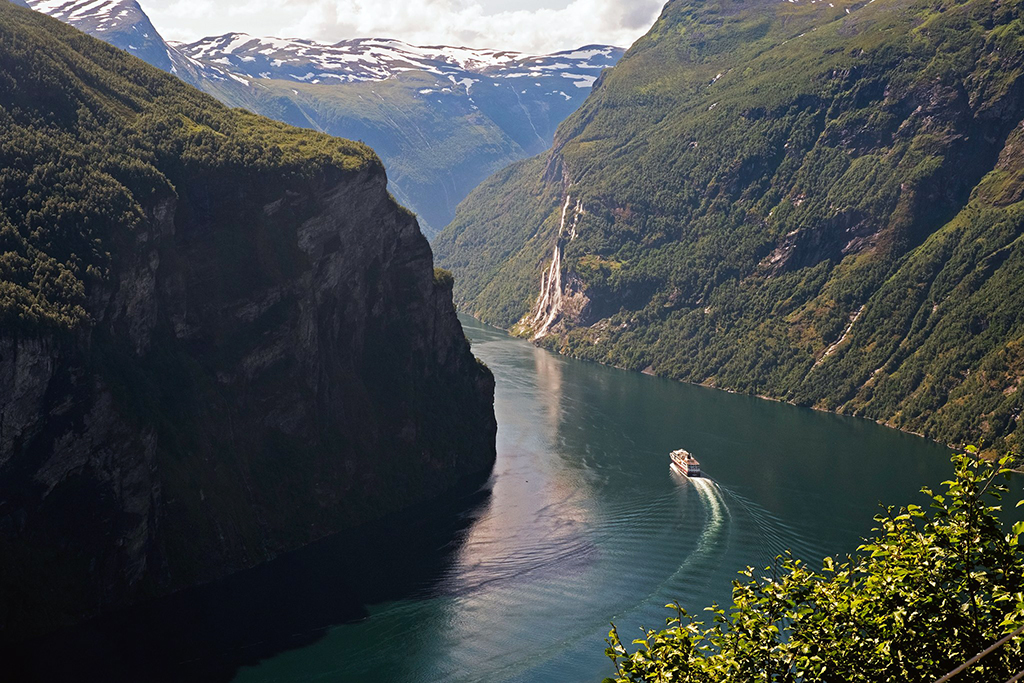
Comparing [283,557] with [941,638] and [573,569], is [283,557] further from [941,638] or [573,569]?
[941,638]

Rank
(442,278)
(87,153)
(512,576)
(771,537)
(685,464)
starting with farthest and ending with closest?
(442,278) < (685,464) < (771,537) < (87,153) < (512,576)

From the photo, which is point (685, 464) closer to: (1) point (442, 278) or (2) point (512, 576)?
(1) point (442, 278)

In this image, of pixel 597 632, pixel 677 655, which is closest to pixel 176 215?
pixel 597 632

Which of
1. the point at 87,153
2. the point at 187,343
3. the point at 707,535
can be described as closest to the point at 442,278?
the point at 187,343

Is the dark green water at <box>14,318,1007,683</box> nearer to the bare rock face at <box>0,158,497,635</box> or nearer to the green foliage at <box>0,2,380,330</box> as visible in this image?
the bare rock face at <box>0,158,497,635</box>

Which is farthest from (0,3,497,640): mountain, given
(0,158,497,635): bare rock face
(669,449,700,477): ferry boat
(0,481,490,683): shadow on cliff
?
(669,449,700,477): ferry boat

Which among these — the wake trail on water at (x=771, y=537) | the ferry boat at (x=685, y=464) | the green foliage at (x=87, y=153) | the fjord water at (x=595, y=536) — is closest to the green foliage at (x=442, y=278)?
the green foliage at (x=87, y=153)
